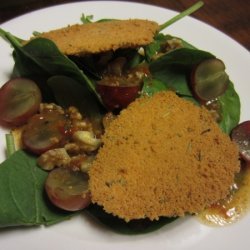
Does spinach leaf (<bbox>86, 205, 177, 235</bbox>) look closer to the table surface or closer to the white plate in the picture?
the white plate

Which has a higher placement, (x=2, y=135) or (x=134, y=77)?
(x=134, y=77)

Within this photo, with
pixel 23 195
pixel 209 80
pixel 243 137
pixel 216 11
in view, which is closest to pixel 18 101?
pixel 23 195

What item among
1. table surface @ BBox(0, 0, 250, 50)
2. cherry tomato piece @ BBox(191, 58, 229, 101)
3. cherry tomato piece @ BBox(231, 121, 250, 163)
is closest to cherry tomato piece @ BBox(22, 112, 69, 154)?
cherry tomato piece @ BBox(191, 58, 229, 101)

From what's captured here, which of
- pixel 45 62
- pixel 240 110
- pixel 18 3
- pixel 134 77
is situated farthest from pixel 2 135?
pixel 18 3

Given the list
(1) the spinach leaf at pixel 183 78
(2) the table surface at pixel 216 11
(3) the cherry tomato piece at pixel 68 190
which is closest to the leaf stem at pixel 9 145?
(3) the cherry tomato piece at pixel 68 190

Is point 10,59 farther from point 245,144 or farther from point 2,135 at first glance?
point 245,144
